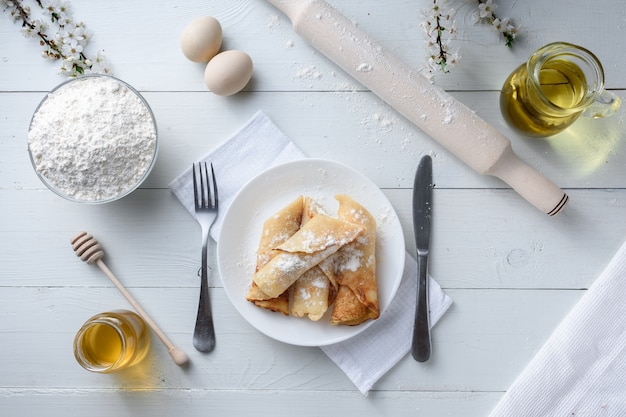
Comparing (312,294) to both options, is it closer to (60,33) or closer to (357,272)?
(357,272)

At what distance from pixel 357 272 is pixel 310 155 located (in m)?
0.31

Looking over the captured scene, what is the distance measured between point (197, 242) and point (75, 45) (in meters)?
0.56

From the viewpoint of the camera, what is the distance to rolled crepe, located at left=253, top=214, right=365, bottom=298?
3.77 ft

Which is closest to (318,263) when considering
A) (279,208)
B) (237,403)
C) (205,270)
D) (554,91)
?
(279,208)

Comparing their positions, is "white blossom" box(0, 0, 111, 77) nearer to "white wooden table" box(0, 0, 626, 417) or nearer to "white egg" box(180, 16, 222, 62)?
"white wooden table" box(0, 0, 626, 417)

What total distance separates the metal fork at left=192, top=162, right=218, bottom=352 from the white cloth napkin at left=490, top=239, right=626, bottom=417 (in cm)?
67

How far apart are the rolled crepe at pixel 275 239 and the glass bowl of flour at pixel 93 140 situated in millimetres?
294

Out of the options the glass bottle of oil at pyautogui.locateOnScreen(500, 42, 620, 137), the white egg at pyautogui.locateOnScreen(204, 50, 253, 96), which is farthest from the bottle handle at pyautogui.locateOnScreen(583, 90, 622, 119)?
the white egg at pyautogui.locateOnScreen(204, 50, 253, 96)

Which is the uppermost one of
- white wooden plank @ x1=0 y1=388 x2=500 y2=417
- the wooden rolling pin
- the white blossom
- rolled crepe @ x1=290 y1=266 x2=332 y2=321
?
the wooden rolling pin

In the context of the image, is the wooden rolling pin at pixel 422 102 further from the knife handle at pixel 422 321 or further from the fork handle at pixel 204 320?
the fork handle at pixel 204 320

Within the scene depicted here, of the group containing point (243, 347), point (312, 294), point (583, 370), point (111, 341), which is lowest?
point (111, 341)

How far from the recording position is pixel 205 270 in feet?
4.17

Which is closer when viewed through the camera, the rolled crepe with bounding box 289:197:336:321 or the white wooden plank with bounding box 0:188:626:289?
the rolled crepe with bounding box 289:197:336:321

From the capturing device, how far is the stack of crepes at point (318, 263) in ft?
3.79
